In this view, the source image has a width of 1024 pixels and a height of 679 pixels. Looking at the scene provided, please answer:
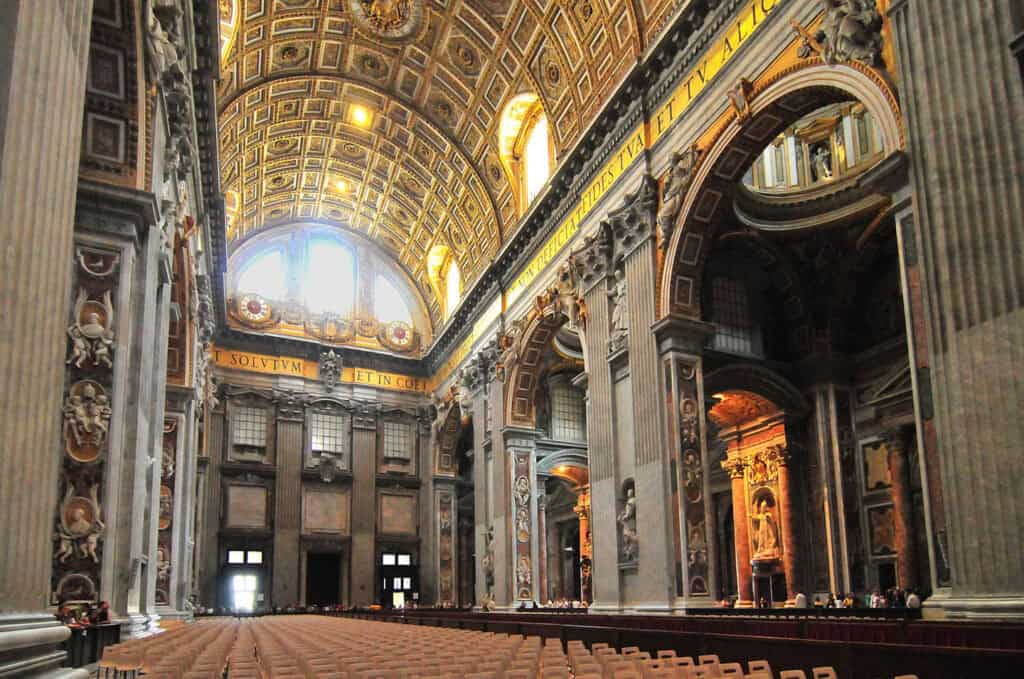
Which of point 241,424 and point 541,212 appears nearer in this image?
point 541,212

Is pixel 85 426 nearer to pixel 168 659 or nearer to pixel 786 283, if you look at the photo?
pixel 168 659

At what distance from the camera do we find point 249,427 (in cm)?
3138

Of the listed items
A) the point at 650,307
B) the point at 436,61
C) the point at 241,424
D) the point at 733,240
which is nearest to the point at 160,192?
the point at 650,307

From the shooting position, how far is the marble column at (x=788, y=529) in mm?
18969

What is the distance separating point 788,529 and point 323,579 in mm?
18055

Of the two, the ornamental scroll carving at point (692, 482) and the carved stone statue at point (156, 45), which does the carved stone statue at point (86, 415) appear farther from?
→ the ornamental scroll carving at point (692, 482)

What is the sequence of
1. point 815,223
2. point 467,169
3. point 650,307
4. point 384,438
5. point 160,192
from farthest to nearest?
1. point 384,438
2. point 467,169
3. point 815,223
4. point 650,307
5. point 160,192

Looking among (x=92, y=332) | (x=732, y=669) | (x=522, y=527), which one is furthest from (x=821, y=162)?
(x=732, y=669)

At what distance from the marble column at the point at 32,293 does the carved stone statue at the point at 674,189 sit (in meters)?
12.1

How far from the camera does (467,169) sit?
1093 inches

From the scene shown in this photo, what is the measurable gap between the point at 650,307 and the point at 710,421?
22.0 feet

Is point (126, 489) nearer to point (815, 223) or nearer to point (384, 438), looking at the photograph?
point (815, 223)

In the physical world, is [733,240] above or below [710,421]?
above

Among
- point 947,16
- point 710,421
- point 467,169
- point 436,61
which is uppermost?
point 436,61
